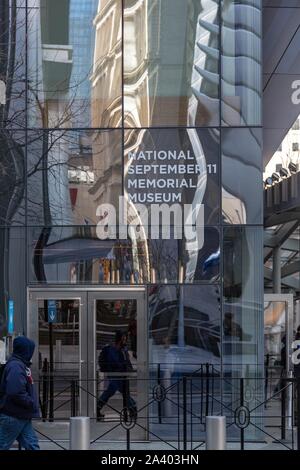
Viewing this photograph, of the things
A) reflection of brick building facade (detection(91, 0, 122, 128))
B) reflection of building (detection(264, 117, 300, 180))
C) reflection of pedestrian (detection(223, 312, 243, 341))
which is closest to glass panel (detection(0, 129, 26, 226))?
reflection of brick building facade (detection(91, 0, 122, 128))

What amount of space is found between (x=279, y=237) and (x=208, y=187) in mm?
22015

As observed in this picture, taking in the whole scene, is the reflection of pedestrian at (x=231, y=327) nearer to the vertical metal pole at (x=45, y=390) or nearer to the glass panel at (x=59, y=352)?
the glass panel at (x=59, y=352)

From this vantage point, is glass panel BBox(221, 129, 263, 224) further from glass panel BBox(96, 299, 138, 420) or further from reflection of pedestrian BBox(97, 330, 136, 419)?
reflection of pedestrian BBox(97, 330, 136, 419)

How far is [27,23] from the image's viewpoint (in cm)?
1712

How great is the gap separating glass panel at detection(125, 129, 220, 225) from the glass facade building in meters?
0.02

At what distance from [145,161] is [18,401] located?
19.8 feet

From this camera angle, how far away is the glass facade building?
1661 cm

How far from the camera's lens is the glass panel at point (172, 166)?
16.8m

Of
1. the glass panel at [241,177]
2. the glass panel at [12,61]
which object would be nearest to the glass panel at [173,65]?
the glass panel at [241,177]

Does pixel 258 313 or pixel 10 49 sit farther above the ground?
pixel 10 49

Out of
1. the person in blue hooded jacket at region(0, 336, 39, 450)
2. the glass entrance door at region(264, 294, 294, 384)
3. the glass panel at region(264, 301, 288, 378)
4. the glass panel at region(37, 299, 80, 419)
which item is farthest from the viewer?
the glass panel at region(264, 301, 288, 378)

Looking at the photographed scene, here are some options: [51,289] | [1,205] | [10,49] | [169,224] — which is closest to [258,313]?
[169,224]
